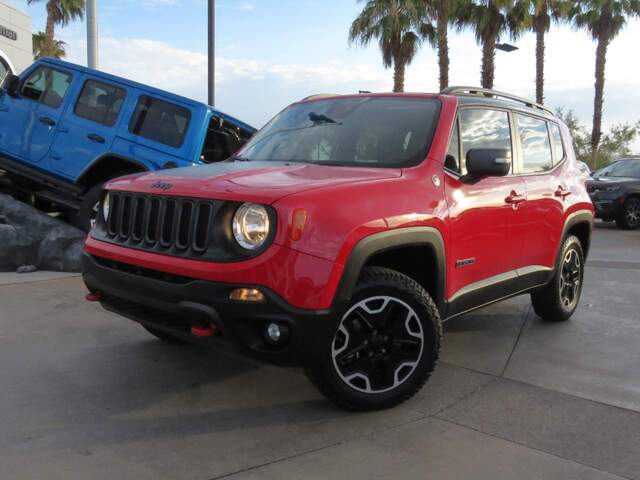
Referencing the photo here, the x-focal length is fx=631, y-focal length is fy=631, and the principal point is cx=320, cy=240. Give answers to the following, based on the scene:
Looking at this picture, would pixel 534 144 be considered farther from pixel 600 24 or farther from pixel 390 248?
pixel 600 24

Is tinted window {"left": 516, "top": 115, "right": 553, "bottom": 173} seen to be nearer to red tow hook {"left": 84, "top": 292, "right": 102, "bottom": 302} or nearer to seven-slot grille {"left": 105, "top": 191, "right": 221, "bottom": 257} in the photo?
seven-slot grille {"left": 105, "top": 191, "right": 221, "bottom": 257}

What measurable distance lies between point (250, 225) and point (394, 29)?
75.7 feet

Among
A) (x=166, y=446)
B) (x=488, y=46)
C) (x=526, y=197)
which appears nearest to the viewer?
(x=166, y=446)

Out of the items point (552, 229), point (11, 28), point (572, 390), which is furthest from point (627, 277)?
point (11, 28)

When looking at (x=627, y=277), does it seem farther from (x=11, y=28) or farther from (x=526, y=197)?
(x=11, y=28)

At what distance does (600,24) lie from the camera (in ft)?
97.9

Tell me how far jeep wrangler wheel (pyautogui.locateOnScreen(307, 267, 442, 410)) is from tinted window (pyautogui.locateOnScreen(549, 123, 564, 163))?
255 cm

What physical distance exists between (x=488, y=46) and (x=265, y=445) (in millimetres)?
25056

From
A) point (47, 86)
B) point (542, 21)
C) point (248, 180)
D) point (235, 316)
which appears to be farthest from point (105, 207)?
point (542, 21)

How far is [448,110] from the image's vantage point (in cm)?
408

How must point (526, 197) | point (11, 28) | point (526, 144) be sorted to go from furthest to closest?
point (11, 28) < point (526, 144) < point (526, 197)

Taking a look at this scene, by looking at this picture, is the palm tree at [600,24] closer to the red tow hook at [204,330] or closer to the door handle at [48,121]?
the door handle at [48,121]

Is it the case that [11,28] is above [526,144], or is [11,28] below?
above

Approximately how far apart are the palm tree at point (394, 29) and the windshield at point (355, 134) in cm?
2128
